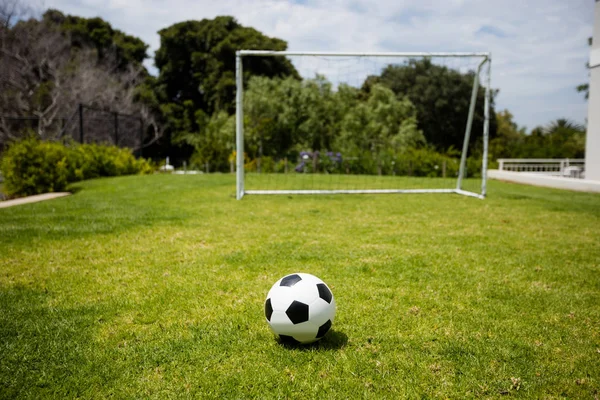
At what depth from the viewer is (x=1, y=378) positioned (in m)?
2.77

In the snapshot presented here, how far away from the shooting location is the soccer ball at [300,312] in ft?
10.2

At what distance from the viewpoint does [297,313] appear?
311cm

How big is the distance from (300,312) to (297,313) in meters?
0.02

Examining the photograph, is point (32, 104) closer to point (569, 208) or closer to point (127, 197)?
point (127, 197)

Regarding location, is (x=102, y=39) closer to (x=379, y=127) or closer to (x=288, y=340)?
(x=379, y=127)

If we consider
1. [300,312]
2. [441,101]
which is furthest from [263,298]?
[441,101]

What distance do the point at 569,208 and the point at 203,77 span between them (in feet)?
112

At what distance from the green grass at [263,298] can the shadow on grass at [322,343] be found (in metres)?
0.02

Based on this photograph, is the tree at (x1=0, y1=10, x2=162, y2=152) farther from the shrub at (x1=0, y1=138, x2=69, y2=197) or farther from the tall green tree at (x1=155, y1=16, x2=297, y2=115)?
the shrub at (x1=0, y1=138, x2=69, y2=197)

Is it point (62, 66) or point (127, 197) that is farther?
point (62, 66)

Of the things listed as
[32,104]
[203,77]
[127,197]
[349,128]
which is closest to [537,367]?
[127,197]

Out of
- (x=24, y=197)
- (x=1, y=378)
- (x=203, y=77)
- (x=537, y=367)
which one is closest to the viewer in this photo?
(x=1, y=378)

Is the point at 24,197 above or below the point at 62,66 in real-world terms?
below

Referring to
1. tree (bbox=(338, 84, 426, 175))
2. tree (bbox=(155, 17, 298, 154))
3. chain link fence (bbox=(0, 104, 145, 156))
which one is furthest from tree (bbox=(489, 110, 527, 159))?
chain link fence (bbox=(0, 104, 145, 156))
